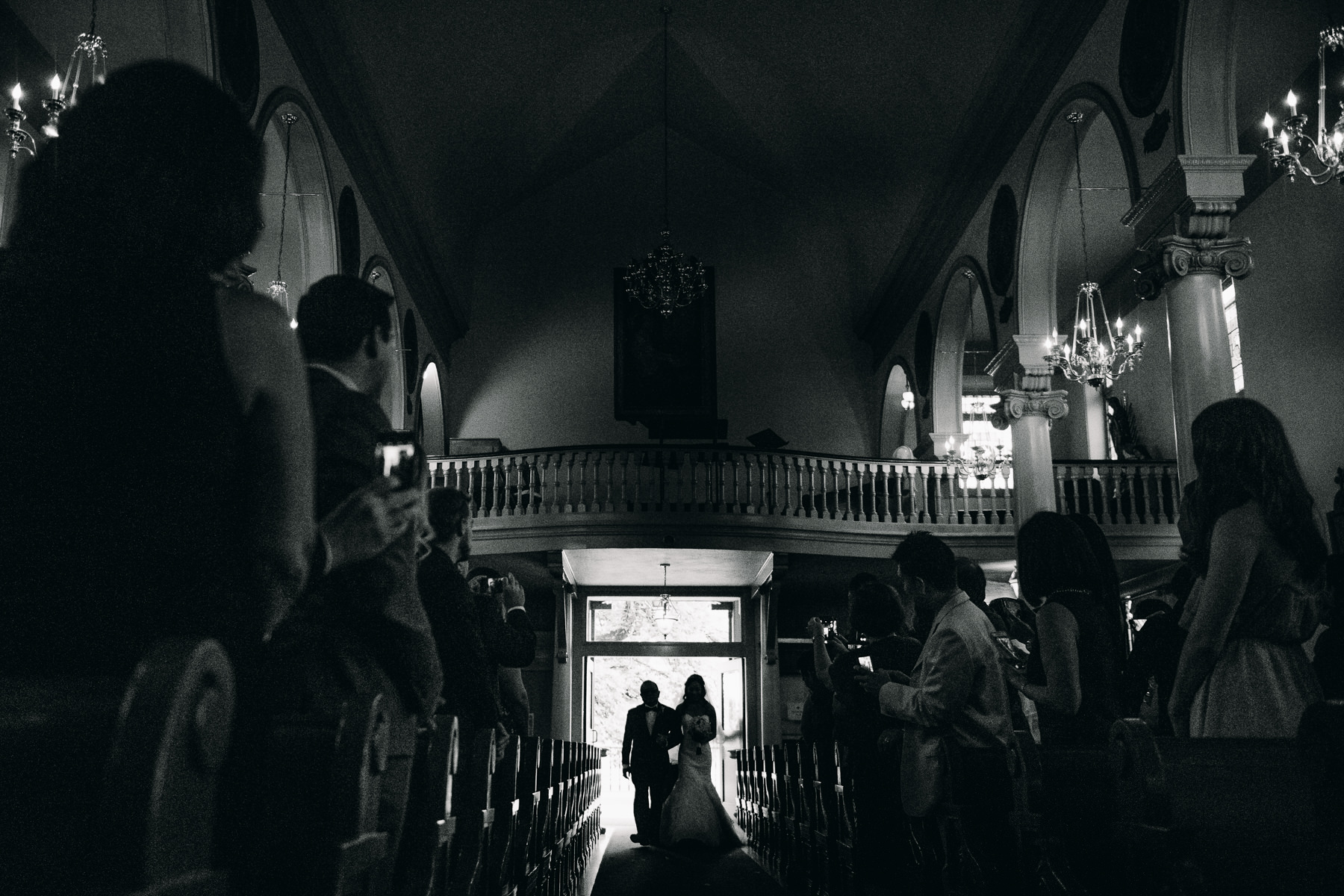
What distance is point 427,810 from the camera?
1.65m

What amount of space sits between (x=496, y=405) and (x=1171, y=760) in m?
16.2

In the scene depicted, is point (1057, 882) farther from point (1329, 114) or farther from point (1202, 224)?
point (1329, 114)

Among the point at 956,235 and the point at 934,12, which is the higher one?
the point at 934,12

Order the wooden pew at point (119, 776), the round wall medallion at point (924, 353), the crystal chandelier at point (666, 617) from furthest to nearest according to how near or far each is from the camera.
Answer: the crystal chandelier at point (666, 617) < the round wall medallion at point (924, 353) < the wooden pew at point (119, 776)

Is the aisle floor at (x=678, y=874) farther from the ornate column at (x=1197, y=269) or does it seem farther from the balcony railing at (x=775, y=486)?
the balcony railing at (x=775, y=486)

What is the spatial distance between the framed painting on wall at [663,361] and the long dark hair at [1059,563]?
41.6ft

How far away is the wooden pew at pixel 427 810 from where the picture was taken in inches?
65.3

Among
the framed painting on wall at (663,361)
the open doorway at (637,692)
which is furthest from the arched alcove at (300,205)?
the open doorway at (637,692)

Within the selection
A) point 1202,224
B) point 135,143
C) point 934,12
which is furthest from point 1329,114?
point 135,143

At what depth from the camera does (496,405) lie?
17656 millimetres

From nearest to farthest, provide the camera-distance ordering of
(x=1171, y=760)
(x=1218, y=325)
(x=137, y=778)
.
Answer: (x=137, y=778) → (x=1171, y=760) → (x=1218, y=325)

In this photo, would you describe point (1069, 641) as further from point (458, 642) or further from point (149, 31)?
point (149, 31)

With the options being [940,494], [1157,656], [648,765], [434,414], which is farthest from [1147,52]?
[434,414]

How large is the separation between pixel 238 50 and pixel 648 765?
625cm
